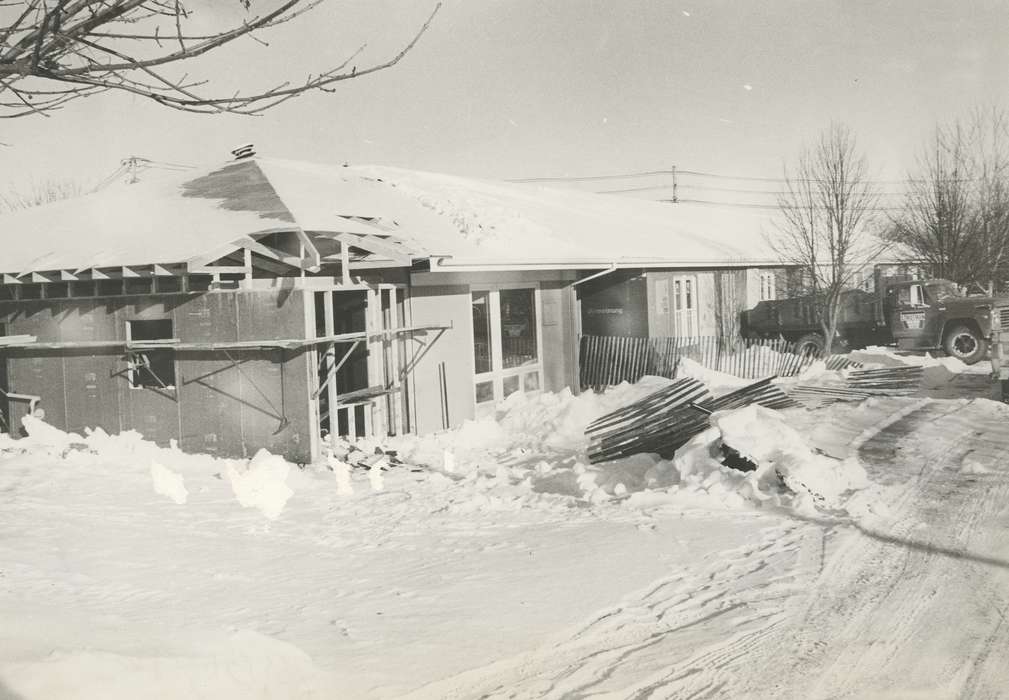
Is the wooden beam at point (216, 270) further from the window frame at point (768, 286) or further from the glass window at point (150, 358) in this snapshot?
the window frame at point (768, 286)

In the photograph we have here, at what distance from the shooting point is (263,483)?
978 cm

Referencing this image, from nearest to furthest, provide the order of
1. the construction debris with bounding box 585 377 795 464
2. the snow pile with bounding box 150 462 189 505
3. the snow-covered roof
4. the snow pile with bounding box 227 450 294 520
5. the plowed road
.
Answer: the plowed road, the snow pile with bounding box 227 450 294 520, the snow pile with bounding box 150 462 189 505, the construction debris with bounding box 585 377 795 464, the snow-covered roof

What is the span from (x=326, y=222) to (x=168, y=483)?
4.25m

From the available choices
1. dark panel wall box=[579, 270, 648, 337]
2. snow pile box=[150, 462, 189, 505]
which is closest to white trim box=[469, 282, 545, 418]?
dark panel wall box=[579, 270, 648, 337]

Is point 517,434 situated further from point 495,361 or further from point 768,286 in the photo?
point 768,286

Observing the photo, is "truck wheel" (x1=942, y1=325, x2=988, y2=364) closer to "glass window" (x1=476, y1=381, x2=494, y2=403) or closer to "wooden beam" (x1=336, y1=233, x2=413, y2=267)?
"glass window" (x1=476, y1=381, x2=494, y2=403)

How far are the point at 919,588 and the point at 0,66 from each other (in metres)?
6.00

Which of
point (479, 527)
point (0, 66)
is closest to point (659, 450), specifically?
point (479, 527)

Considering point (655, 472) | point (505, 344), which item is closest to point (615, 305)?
point (505, 344)

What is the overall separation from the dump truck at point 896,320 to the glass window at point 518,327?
27.4 ft

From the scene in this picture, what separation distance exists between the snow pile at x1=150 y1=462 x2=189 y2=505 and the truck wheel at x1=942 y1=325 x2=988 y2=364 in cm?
1723

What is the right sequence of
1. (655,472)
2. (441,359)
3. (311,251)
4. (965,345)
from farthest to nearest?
(965,345) → (441,359) → (311,251) → (655,472)

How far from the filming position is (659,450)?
10188 mm

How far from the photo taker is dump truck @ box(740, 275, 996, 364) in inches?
759
